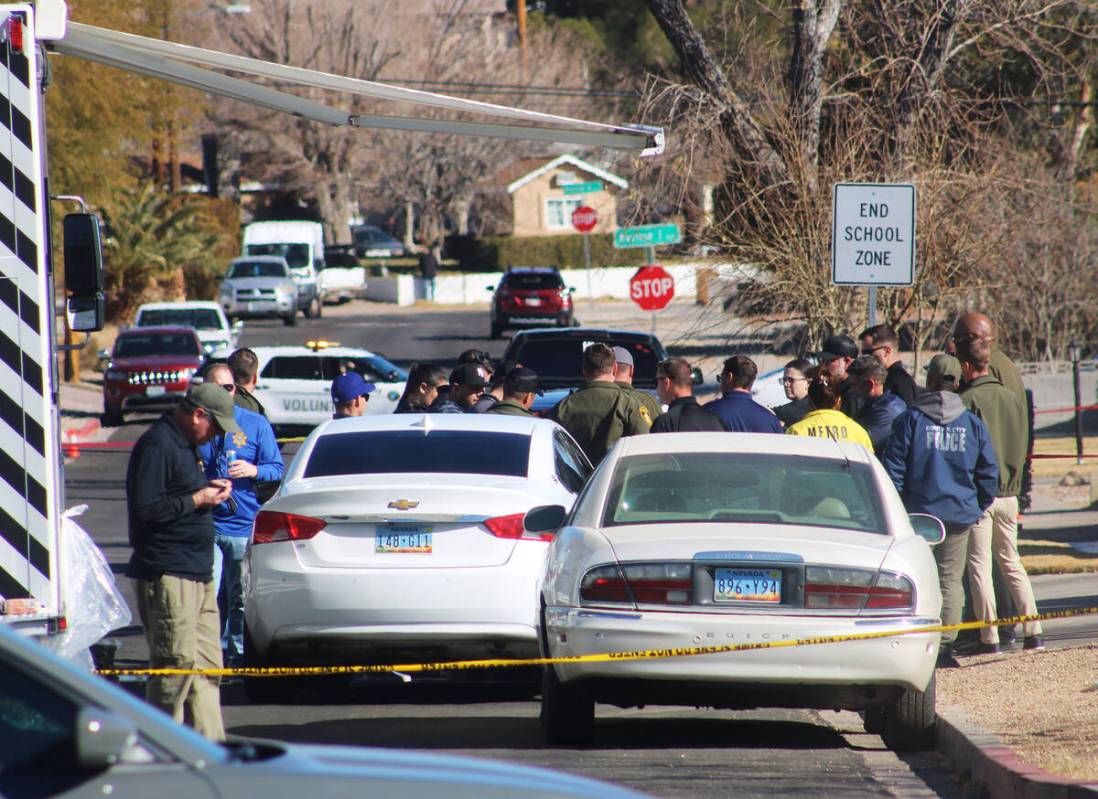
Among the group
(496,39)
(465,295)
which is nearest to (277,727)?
(465,295)

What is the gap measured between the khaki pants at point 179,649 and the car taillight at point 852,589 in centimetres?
265

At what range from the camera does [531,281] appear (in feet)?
148

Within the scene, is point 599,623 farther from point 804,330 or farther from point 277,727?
point 804,330

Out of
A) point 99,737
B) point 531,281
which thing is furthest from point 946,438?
point 531,281

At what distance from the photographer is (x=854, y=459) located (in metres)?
8.26

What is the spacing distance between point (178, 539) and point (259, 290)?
41.0 m

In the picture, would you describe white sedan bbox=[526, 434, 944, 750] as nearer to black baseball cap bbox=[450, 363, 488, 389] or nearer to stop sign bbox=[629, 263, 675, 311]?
black baseball cap bbox=[450, 363, 488, 389]

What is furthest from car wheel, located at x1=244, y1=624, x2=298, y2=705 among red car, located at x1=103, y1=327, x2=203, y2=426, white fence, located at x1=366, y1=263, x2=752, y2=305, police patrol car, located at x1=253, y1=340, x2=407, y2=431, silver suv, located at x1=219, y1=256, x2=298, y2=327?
white fence, located at x1=366, y1=263, x2=752, y2=305

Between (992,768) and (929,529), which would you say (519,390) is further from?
(992,768)

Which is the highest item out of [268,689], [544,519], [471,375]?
[471,375]

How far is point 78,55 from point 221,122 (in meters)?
61.1

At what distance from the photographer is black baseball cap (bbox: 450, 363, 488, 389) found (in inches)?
491

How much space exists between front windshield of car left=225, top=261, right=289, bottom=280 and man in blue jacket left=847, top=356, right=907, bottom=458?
3894 cm

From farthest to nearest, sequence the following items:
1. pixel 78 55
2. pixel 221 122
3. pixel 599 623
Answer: pixel 221 122 → pixel 78 55 → pixel 599 623
